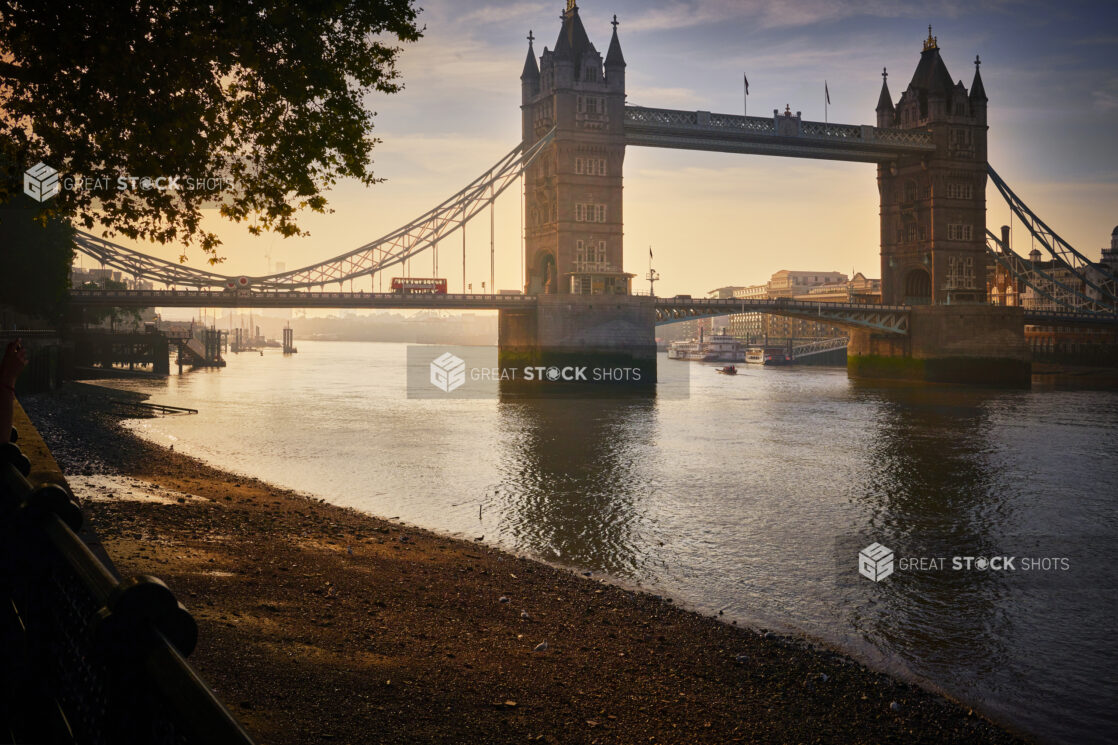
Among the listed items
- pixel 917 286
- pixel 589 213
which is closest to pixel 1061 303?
pixel 917 286

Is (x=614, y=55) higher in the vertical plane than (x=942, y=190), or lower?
higher

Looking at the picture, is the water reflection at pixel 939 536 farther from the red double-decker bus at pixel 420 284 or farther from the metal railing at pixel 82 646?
the red double-decker bus at pixel 420 284

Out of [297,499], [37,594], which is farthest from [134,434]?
[37,594]

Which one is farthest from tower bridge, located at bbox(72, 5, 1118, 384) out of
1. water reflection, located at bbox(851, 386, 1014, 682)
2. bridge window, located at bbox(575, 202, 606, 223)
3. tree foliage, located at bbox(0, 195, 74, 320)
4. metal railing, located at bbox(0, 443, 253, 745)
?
metal railing, located at bbox(0, 443, 253, 745)

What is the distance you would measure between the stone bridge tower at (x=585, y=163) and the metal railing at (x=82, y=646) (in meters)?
62.7

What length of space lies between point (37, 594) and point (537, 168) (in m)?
71.1

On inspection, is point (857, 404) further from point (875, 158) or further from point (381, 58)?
point (381, 58)

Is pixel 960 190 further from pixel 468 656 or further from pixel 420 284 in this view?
pixel 468 656

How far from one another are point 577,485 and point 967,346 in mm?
58923

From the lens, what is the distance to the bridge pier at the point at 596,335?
63375 millimetres

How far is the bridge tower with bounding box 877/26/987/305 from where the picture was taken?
75625mm

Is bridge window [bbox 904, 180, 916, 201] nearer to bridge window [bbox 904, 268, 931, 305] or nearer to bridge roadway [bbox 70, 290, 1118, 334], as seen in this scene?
bridge window [bbox 904, 268, 931, 305]

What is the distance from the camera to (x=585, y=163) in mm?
66500

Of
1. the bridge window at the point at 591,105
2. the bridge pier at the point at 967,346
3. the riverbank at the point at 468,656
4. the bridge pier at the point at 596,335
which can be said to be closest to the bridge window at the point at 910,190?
the bridge pier at the point at 967,346
